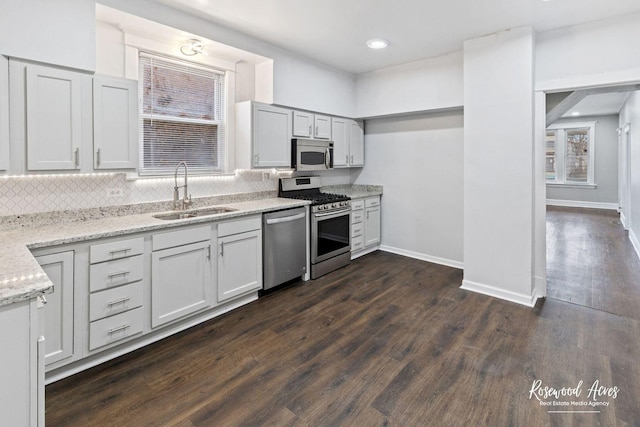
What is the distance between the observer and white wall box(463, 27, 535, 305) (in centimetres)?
332

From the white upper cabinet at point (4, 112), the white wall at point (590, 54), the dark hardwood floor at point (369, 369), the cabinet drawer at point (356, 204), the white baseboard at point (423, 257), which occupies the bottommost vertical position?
the dark hardwood floor at point (369, 369)

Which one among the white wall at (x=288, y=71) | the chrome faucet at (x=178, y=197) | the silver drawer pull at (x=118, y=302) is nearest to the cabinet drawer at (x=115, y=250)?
the silver drawer pull at (x=118, y=302)

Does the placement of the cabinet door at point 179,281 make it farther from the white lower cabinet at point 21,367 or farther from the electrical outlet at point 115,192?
the white lower cabinet at point 21,367

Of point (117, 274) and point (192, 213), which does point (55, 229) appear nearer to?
point (117, 274)

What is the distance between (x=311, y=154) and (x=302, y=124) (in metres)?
0.40

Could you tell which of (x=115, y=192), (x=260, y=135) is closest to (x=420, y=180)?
(x=260, y=135)

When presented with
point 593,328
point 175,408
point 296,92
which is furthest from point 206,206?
point 593,328

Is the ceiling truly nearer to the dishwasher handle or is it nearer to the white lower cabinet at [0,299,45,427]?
the dishwasher handle

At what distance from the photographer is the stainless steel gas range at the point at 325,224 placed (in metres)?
4.11

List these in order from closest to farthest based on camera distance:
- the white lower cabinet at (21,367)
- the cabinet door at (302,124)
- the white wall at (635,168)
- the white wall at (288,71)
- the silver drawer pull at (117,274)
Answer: the white lower cabinet at (21,367) < the silver drawer pull at (117,274) < the white wall at (288,71) < the cabinet door at (302,124) < the white wall at (635,168)

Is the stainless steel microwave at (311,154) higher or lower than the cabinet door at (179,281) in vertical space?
higher

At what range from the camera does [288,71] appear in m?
4.04

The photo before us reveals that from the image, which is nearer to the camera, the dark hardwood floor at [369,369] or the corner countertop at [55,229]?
the corner countertop at [55,229]

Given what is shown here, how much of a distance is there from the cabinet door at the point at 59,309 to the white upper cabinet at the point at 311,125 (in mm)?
2755
